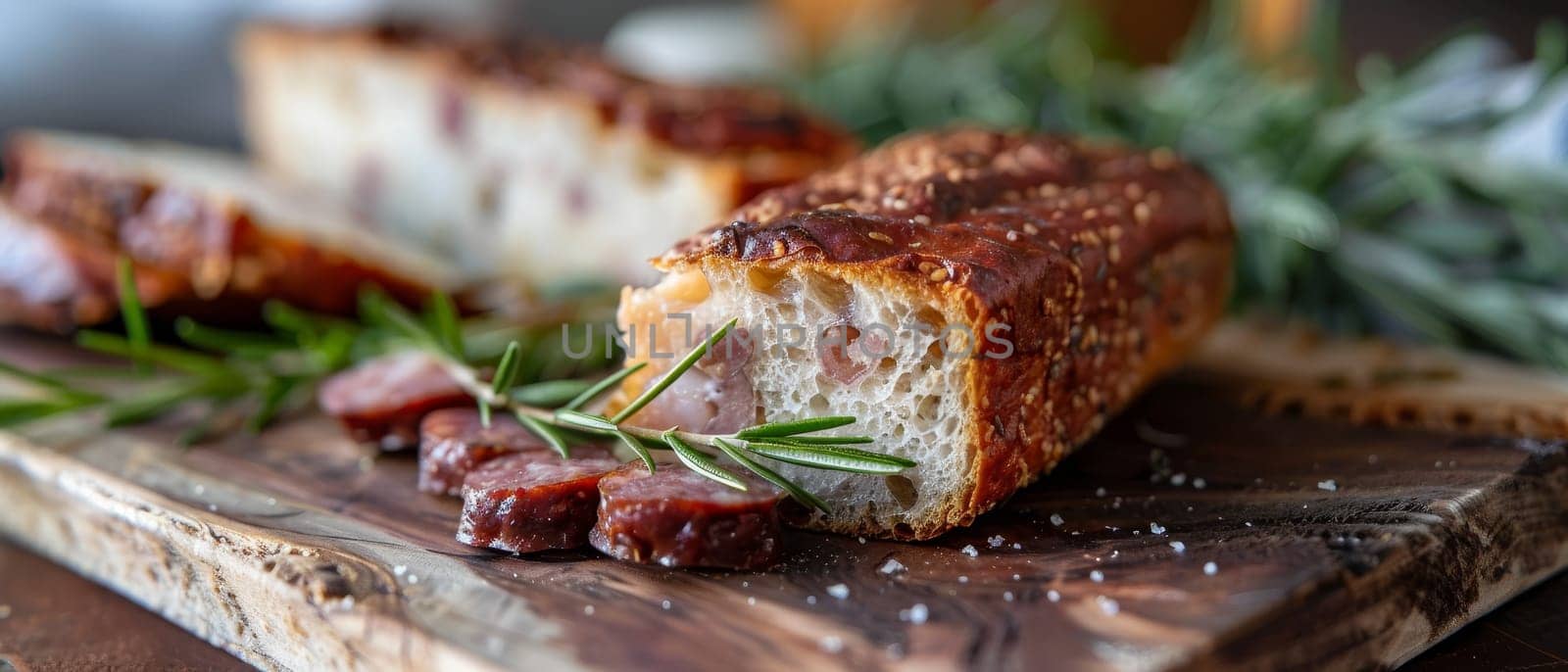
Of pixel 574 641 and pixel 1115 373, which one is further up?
pixel 1115 373

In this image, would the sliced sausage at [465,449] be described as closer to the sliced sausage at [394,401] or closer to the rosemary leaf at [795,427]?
the sliced sausage at [394,401]

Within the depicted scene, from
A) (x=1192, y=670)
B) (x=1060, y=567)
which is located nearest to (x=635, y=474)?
(x=1060, y=567)

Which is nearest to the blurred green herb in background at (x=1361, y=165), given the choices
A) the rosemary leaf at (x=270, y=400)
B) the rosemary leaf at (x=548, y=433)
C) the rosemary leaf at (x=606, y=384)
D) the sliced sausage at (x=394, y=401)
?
the rosemary leaf at (x=606, y=384)

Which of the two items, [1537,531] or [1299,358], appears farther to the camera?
[1299,358]

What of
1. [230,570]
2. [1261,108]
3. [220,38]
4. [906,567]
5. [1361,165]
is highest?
[220,38]

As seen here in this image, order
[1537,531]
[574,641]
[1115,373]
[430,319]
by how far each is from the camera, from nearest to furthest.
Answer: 1. [574,641]
2. [1537,531]
3. [1115,373]
4. [430,319]

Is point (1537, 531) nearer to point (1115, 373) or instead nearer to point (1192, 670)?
point (1115, 373)

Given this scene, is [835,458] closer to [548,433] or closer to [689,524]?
[689,524]

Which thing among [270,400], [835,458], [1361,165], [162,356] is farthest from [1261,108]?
[162,356]
